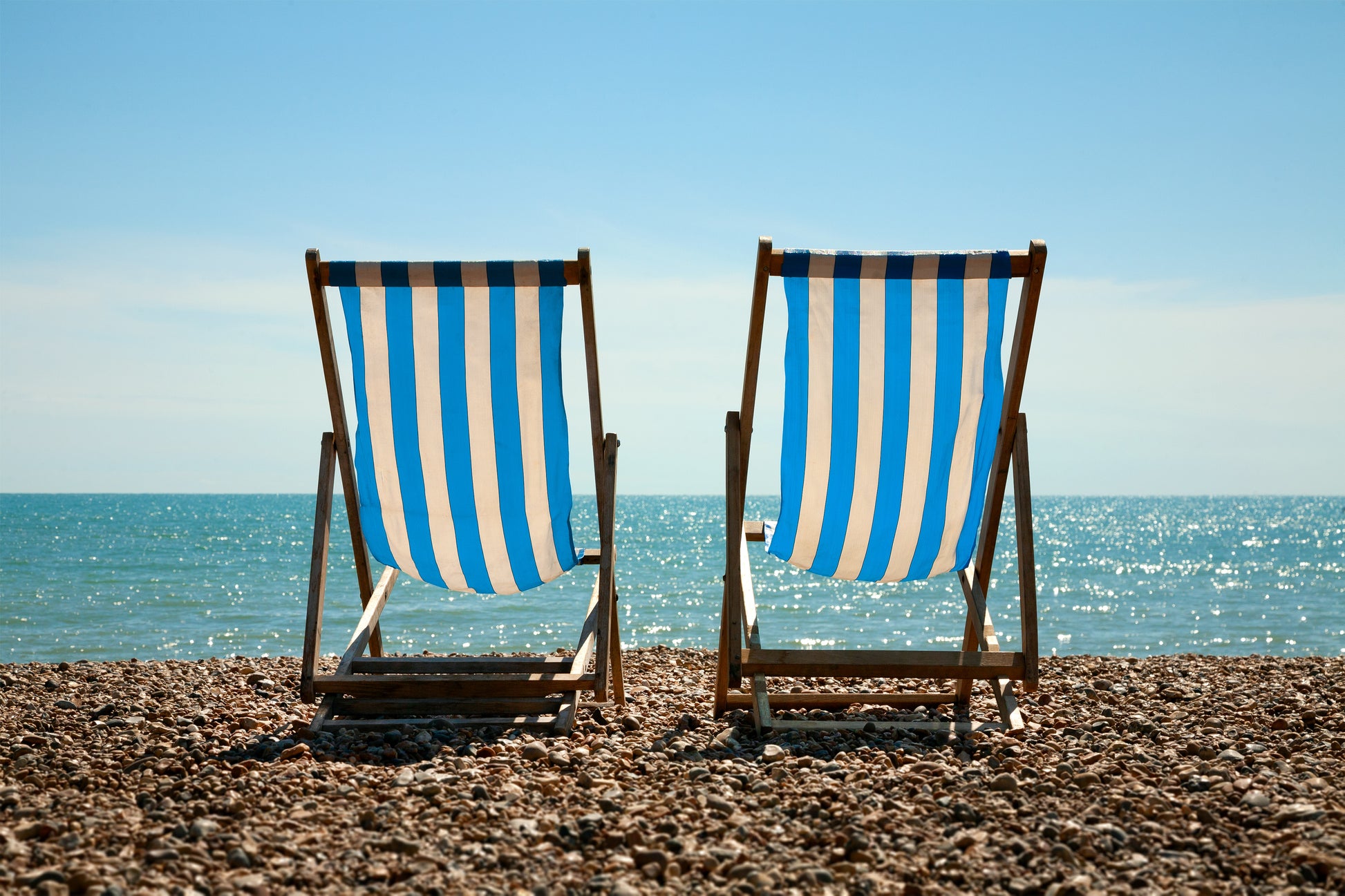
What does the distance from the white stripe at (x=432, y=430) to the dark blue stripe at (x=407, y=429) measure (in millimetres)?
14

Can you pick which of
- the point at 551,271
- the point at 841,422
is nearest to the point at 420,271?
the point at 551,271

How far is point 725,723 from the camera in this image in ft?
12.7

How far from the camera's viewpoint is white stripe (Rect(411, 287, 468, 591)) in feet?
12.3

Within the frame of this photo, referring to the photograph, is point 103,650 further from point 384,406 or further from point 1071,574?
point 1071,574

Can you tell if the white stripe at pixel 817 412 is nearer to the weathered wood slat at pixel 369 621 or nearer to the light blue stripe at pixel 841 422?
the light blue stripe at pixel 841 422

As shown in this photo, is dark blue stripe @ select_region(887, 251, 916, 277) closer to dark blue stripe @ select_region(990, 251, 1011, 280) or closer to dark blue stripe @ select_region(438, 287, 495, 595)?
dark blue stripe @ select_region(990, 251, 1011, 280)

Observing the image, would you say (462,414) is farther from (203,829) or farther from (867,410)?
(203,829)

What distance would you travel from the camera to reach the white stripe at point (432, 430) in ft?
12.3

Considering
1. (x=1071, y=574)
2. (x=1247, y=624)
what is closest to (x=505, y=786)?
(x=1247, y=624)

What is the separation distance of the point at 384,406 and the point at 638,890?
2.23m

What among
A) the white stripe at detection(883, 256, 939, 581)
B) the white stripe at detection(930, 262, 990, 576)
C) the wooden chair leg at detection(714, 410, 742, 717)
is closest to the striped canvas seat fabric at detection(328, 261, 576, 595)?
the wooden chair leg at detection(714, 410, 742, 717)

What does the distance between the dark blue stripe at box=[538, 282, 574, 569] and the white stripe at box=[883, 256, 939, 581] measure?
1211 mm

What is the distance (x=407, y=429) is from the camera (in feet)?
12.7

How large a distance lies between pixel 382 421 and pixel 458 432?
0.27m
